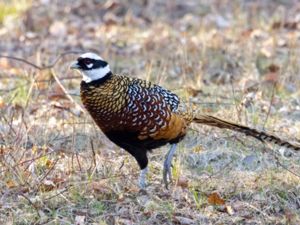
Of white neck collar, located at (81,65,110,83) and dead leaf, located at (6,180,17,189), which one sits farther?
dead leaf, located at (6,180,17,189)

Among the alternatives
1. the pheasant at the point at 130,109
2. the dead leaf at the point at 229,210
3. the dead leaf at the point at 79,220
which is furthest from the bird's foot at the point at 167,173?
the dead leaf at the point at 79,220

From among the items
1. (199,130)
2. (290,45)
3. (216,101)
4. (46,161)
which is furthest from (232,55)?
(46,161)

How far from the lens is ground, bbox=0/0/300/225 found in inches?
222

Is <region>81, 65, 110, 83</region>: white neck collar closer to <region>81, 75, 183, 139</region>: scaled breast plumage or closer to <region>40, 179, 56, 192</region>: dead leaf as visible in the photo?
<region>81, 75, 183, 139</region>: scaled breast plumage

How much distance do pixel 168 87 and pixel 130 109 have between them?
122 inches

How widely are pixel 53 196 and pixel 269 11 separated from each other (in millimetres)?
7695

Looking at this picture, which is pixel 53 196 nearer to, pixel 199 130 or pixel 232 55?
pixel 199 130

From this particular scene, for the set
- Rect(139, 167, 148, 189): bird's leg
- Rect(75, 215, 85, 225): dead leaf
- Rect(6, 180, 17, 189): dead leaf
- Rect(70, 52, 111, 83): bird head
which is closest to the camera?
Rect(75, 215, 85, 225): dead leaf

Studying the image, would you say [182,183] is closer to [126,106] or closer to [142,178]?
[142,178]

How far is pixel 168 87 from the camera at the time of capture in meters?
8.64

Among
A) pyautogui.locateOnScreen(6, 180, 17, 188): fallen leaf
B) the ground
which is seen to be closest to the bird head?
the ground

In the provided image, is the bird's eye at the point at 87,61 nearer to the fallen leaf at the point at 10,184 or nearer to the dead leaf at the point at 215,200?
the fallen leaf at the point at 10,184

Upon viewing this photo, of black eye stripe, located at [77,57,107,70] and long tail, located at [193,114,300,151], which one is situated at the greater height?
black eye stripe, located at [77,57,107,70]

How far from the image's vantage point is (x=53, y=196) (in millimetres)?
5570
